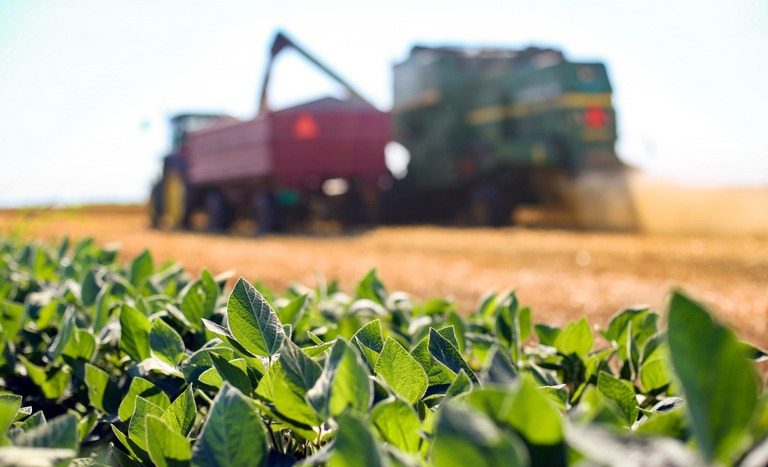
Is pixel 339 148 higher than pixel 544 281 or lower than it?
higher

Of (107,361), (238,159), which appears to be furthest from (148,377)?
(238,159)

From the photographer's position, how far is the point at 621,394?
2.69 ft

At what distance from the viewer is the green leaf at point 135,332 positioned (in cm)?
107

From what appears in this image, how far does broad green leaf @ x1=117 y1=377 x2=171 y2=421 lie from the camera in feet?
2.88

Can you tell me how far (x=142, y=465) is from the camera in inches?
31.6

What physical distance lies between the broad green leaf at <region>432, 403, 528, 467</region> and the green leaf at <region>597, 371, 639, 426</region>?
0.41 metres

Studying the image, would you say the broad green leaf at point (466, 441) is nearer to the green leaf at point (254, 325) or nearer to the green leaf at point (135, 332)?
the green leaf at point (254, 325)

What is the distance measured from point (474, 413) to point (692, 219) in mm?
10825

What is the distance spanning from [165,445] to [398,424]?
0.21 metres

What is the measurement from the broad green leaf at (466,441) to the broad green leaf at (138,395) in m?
0.52

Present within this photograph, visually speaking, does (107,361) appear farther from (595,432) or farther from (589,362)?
(595,432)

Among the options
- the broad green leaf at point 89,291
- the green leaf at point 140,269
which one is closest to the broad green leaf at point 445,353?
the broad green leaf at point 89,291

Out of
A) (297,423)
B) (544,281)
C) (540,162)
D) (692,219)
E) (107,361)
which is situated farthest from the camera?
(540,162)

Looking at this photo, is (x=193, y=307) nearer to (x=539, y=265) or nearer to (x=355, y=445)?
(x=355, y=445)
